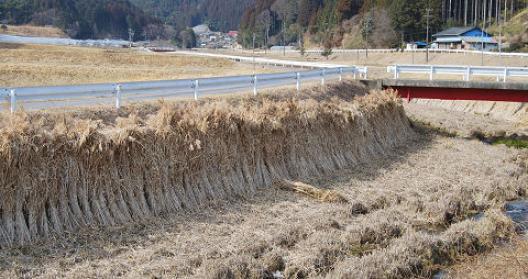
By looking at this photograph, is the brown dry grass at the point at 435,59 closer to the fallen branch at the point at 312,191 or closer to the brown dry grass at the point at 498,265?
the fallen branch at the point at 312,191

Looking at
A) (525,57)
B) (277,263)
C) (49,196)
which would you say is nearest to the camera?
(277,263)

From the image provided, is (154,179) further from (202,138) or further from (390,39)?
(390,39)

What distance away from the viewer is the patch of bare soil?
10.9 m

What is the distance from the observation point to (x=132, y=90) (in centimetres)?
1888

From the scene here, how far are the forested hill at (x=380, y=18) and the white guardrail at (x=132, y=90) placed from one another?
252ft

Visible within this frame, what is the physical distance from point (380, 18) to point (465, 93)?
88591 mm

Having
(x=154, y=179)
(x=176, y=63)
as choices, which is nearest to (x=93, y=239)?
(x=154, y=179)

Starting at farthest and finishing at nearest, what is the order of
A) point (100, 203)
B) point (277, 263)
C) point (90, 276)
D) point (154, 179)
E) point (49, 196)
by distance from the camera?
1. point (154, 179)
2. point (100, 203)
3. point (49, 196)
4. point (277, 263)
5. point (90, 276)

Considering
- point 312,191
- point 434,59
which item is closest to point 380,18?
point 434,59

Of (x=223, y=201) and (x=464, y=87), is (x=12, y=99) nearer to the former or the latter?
(x=223, y=201)

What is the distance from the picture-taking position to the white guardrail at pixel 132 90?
640 inches

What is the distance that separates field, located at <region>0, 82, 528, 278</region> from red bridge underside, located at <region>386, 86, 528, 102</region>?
965 cm

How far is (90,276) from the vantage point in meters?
10.3

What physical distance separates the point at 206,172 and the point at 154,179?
1.83m
